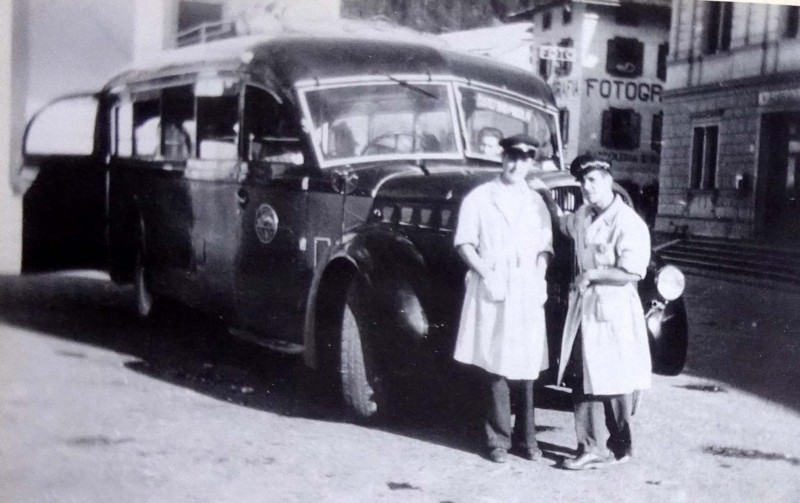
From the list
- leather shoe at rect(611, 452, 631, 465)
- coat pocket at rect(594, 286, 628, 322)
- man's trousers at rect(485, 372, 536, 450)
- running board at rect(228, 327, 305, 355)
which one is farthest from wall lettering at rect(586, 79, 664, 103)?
running board at rect(228, 327, 305, 355)

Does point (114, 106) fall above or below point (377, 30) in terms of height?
below

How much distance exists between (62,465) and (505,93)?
1.79m

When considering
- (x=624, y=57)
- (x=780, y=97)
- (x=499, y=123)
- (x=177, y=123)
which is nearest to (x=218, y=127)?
(x=177, y=123)

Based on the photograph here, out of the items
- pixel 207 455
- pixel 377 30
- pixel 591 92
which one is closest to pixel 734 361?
pixel 591 92

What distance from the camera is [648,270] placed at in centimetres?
266

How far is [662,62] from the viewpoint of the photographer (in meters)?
3.10

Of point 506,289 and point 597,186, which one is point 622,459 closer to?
point 506,289

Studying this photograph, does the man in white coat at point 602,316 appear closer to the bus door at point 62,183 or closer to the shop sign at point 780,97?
the shop sign at point 780,97

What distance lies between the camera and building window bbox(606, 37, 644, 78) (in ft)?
9.64

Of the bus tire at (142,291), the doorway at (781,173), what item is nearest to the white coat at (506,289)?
the doorway at (781,173)

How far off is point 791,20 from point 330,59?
159cm

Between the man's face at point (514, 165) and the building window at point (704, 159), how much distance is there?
873mm

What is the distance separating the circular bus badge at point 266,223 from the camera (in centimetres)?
303

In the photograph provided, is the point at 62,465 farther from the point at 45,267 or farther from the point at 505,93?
the point at 505,93
